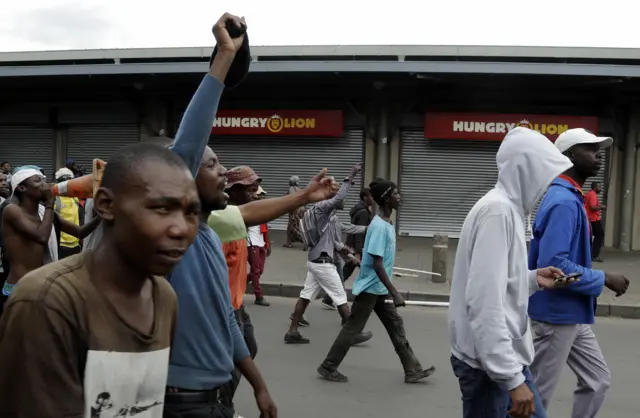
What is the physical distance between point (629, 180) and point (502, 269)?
1476cm

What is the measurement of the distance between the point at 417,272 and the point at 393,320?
19.3 feet

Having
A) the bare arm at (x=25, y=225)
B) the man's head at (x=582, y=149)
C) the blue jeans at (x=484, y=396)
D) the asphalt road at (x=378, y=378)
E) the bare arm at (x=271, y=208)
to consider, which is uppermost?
the man's head at (x=582, y=149)

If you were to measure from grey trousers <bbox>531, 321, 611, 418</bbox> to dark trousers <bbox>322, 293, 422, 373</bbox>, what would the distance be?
200cm

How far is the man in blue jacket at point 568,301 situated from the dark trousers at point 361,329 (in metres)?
2.01

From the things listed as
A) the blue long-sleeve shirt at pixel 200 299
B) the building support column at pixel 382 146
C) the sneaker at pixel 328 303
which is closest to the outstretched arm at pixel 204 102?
the blue long-sleeve shirt at pixel 200 299

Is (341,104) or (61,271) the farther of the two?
(341,104)

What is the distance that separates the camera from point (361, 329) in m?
5.72

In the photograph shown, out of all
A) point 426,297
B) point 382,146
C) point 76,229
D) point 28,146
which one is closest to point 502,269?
point 76,229

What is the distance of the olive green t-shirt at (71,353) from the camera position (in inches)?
48.5

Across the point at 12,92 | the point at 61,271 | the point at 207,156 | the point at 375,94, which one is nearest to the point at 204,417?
the point at 207,156

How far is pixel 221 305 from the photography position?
2381 mm

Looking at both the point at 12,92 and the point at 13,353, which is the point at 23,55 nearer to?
the point at 12,92

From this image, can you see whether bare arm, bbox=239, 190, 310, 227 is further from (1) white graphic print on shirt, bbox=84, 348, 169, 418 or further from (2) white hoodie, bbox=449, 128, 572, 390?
(1) white graphic print on shirt, bbox=84, 348, 169, 418

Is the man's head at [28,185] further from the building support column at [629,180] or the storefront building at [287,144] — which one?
the building support column at [629,180]
